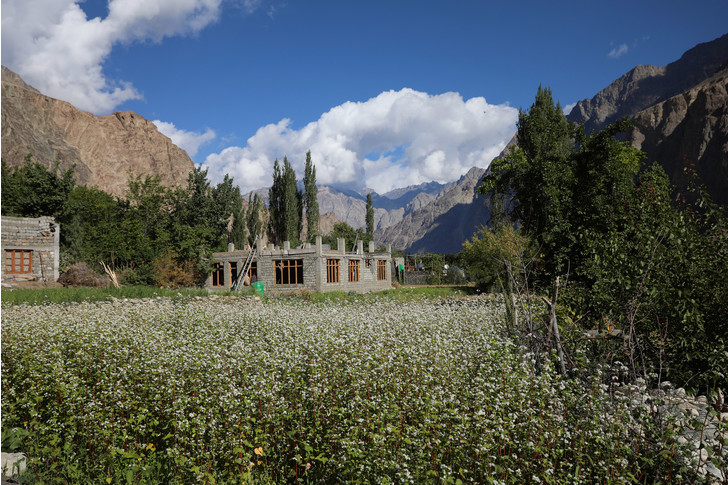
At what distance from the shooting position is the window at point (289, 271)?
2641 cm

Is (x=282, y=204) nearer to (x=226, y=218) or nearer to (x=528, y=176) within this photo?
(x=226, y=218)

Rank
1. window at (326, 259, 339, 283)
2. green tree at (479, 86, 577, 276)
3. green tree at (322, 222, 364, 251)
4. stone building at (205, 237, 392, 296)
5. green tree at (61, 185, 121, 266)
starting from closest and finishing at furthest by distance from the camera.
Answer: green tree at (479, 86, 577, 276) → stone building at (205, 237, 392, 296) → window at (326, 259, 339, 283) → green tree at (61, 185, 121, 266) → green tree at (322, 222, 364, 251)

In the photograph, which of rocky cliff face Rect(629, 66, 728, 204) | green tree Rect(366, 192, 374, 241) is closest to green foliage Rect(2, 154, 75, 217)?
green tree Rect(366, 192, 374, 241)

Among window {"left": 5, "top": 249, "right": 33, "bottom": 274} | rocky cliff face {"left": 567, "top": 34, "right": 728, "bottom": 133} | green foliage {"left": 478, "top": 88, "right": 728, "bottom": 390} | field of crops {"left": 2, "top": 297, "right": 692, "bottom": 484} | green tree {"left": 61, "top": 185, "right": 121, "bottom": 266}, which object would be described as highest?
rocky cliff face {"left": 567, "top": 34, "right": 728, "bottom": 133}

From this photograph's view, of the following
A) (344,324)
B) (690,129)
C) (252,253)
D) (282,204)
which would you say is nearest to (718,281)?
(344,324)

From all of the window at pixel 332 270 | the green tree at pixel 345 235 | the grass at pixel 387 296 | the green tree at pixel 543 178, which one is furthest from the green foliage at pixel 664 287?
the green tree at pixel 345 235

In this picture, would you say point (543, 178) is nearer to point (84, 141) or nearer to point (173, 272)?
point (173, 272)

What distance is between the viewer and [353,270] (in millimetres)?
29547

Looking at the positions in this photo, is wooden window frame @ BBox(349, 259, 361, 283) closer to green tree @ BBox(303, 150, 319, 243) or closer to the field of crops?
green tree @ BBox(303, 150, 319, 243)

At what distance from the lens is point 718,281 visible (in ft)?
17.8

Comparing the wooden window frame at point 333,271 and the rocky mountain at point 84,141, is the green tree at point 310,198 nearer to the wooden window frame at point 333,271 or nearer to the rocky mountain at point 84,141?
the wooden window frame at point 333,271

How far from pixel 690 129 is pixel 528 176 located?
75649 millimetres

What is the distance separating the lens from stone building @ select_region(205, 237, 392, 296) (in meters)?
25.6

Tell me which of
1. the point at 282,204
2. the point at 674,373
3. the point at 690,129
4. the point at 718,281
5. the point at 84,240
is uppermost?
the point at 690,129
